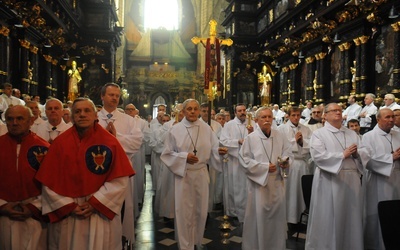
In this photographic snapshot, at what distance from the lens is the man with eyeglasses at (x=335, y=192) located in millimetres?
5309

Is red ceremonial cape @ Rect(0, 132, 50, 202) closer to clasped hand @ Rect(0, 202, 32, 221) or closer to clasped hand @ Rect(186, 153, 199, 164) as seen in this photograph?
clasped hand @ Rect(0, 202, 32, 221)

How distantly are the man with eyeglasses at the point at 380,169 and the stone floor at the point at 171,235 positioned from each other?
3.76 ft

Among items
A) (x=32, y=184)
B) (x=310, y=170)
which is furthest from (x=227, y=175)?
(x=32, y=184)

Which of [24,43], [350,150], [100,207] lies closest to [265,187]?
[350,150]

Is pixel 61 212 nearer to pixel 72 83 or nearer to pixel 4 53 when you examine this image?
pixel 4 53

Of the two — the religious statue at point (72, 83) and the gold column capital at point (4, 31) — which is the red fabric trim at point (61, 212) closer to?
the gold column capital at point (4, 31)

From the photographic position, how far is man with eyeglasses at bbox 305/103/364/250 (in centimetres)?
531

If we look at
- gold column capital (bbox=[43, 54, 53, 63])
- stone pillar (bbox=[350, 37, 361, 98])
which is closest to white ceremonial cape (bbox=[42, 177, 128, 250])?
stone pillar (bbox=[350, 37, 361, 98])

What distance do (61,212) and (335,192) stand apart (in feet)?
12.1

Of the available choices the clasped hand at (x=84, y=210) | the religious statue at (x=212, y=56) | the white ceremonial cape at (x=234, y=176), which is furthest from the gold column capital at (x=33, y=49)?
the clasped hand at (x=84, y=210)

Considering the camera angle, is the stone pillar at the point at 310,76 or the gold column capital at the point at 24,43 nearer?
the gold column capital at the point at 24,43

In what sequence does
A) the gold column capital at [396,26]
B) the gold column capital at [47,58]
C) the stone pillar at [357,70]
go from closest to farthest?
1. the gold column capital at [396,26]
2. the stone pillar at [357,70]
3. the gold column capital at [47,58]

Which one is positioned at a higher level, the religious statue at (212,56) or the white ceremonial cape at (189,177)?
the religious statue at (212,56)

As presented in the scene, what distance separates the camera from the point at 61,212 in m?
3.41
